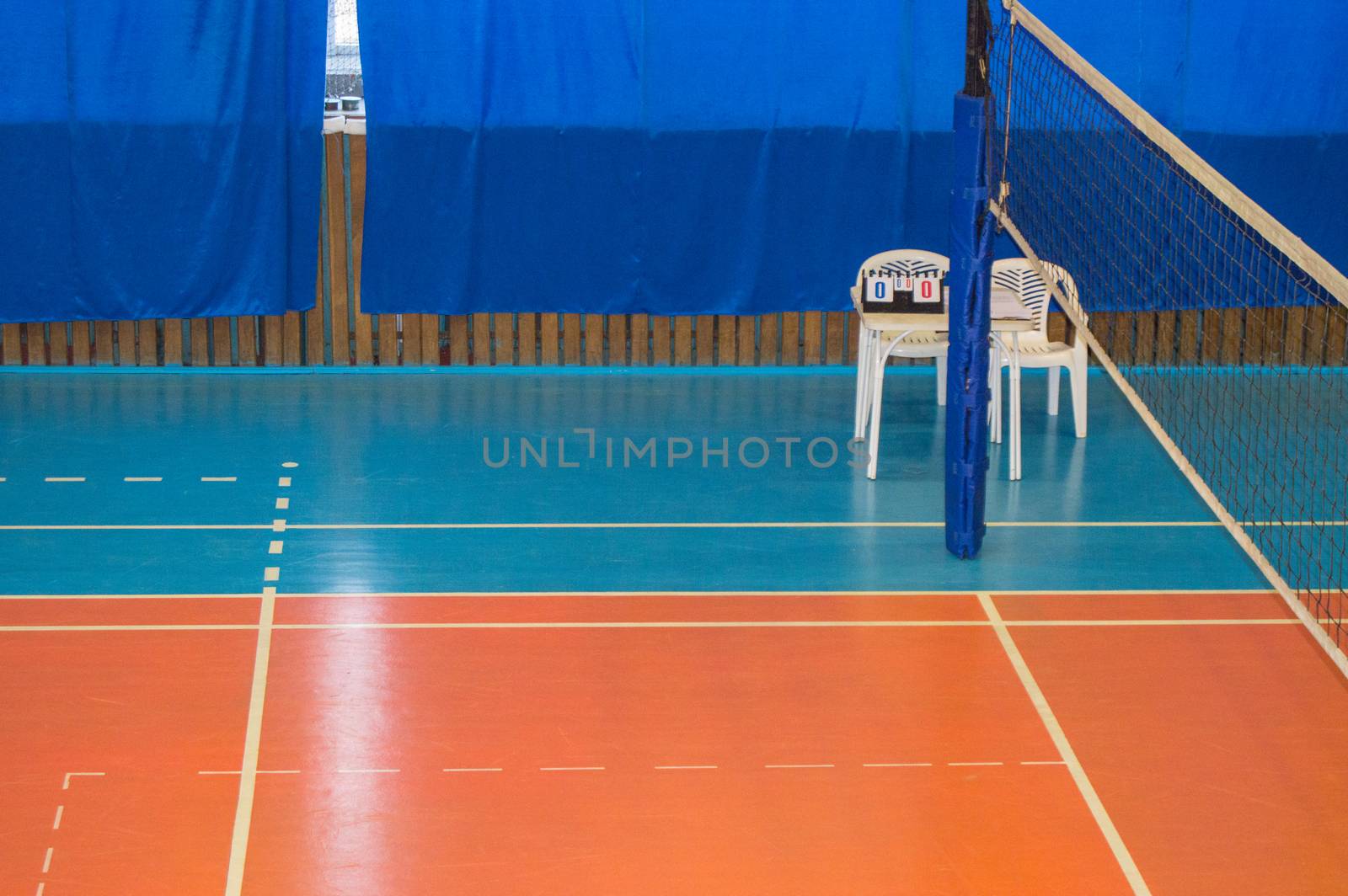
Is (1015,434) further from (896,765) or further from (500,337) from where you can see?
(500,337)

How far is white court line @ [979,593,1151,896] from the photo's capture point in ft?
12.3

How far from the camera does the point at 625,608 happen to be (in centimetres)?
552

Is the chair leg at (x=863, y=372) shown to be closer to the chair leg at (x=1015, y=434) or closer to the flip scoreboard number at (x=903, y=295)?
the flip scoreboard number at (x=903, y=295)

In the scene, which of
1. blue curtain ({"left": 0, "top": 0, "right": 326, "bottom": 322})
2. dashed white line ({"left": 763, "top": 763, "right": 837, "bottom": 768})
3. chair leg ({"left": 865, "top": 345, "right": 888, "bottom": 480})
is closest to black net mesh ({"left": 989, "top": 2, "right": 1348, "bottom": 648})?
chair leg ({"left": 865, "top": 345, "right": 888, "bottom": 480})

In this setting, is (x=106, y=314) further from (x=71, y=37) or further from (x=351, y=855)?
(x=351, y=855)

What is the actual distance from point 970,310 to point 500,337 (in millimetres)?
4935

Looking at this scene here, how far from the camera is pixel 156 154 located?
962 cm

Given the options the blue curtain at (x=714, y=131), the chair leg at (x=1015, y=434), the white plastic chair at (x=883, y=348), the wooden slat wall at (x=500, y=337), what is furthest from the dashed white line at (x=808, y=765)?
the wooden slat wall at (x=500, y=337)

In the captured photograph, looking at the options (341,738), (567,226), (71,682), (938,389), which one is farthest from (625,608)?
(567,226)

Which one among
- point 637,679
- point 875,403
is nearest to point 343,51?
point 875,403

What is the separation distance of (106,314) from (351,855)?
6906 mm

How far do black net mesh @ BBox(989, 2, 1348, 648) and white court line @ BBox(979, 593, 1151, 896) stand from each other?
168 centimetres

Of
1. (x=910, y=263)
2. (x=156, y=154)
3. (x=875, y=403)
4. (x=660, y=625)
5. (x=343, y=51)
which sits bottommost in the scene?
(x=660, y=625)

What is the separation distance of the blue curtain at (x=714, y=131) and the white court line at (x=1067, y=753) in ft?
15.6
